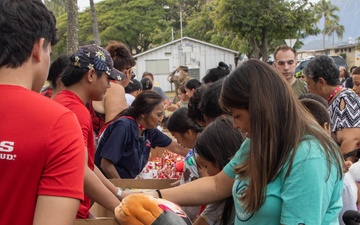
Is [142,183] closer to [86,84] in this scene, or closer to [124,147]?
[124,147]

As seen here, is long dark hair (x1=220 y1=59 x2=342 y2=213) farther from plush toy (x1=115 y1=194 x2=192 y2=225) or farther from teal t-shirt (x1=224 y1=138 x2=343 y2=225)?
plush toy (x1=115 y1=194 x2=192 y2=225)

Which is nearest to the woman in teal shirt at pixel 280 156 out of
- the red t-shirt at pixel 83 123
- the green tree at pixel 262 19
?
the red t-shirt at pixel 83 123

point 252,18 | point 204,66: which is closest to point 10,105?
point 252,18

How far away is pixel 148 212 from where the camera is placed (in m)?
1.75

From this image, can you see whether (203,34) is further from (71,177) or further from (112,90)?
(71,177)

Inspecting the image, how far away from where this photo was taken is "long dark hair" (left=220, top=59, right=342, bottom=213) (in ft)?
7.16

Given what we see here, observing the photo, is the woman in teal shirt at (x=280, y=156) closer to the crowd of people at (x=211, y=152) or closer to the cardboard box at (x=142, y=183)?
the crowd of people at (x=211, y=152)

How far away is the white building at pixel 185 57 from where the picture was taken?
3875 centimetres

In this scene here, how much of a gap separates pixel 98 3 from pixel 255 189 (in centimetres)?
5065

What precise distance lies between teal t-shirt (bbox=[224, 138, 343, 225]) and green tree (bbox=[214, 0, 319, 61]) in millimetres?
25575

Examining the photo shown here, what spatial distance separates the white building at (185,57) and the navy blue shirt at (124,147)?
106 feet

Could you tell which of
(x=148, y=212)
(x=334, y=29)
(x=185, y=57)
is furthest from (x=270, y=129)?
(x=334, y=29)

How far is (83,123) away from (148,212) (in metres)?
1.54

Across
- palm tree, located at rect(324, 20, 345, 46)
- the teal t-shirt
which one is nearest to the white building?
the teal t-shirt
